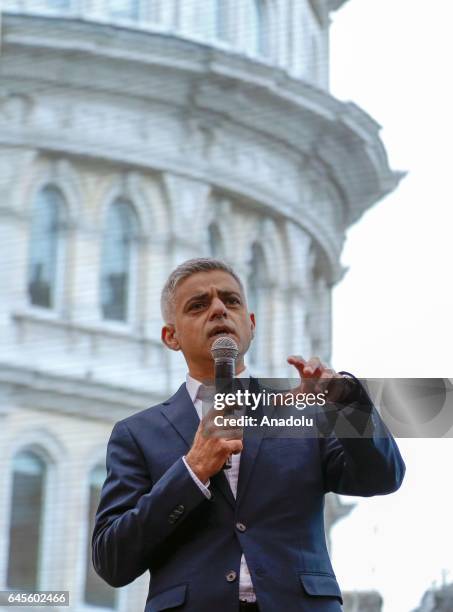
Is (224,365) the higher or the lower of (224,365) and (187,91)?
the lower

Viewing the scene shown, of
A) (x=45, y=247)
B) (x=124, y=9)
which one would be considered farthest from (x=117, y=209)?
(x=124, y=9)

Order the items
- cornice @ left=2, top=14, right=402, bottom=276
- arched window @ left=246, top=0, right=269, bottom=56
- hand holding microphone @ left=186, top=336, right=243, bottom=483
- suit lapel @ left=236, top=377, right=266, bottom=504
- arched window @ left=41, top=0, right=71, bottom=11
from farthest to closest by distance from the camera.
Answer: arched window @ left=41, top=0, right=71, bottom=11, cornice @ left=2, top=14, right=402, bottom=276, arched window @ left=246, top=0, right=269, bottom=56, suit lapel @ left=236, top=377, right=266, bottom=504, hand holding microphone @ left=186, top=336, right=243, bottom=483

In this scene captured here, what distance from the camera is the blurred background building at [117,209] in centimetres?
818

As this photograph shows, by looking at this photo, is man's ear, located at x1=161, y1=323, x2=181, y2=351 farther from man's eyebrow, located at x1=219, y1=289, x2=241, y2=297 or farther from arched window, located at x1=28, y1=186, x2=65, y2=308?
arched window, located at x1=28, y1=186, x2=65, y2=308

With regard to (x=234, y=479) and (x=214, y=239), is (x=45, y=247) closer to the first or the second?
(x=214, y=239)

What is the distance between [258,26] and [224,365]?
21.2 ft

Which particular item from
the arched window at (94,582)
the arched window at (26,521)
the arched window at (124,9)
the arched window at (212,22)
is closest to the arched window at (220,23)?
the arched window at (212,22)

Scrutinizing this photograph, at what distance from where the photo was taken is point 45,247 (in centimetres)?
904

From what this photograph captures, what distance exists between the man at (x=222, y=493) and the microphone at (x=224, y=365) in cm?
4

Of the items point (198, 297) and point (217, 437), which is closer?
point (217, 437)

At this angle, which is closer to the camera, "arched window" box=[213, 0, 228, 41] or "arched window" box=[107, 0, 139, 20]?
"arched window" box=[213, 0, 228, 41]

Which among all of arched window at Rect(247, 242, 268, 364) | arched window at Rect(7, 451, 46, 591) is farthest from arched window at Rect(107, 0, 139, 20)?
arched window at Rect(7, 451, 46, 591)

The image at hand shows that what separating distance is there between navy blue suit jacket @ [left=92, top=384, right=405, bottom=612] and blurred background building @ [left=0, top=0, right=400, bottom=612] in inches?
233

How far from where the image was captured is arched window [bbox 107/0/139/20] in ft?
27.7
